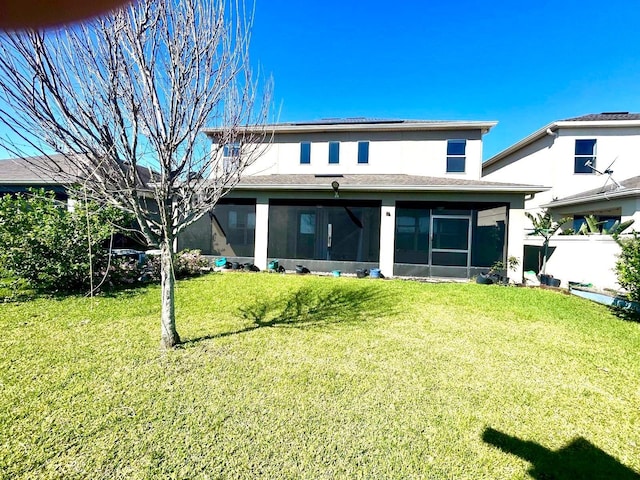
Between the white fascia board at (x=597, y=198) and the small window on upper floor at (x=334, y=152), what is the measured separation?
9742mm

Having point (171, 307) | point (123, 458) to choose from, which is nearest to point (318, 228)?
point (171, 307)

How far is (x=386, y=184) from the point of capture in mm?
10398

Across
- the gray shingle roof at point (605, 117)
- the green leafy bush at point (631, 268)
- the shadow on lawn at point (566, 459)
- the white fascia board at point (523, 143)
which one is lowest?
the shadow on lawn at point (566, 459)

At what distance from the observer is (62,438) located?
94.8 inches

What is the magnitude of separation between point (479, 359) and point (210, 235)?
1039 centimetres

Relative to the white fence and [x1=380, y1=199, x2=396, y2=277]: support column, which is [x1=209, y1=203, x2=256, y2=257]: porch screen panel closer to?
[x1=380, y1=199, x2=396, y2=277]: support column

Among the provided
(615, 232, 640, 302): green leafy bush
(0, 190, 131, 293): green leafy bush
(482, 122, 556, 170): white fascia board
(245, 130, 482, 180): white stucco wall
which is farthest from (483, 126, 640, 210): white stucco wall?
(0, 190, 131, 293): green leafy bush

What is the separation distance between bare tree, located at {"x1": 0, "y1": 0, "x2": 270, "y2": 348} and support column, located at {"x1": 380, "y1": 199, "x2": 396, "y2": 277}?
24.4 feet

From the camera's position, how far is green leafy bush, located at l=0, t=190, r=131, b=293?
21.4 ft

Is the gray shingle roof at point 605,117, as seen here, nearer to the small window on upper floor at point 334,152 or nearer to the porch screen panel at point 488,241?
the porch screen panel at point 488,241

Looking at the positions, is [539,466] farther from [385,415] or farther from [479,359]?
[479,359]

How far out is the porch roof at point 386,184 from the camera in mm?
9719

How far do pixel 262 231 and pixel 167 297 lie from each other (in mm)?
7448

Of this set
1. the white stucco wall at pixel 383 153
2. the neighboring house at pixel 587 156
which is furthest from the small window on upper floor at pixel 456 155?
the neighboring house at pixel 587 156
